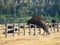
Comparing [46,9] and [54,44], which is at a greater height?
[54,44]

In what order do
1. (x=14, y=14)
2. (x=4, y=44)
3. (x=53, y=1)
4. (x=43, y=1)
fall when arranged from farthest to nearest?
(x=43, y=1) → (x=53, y=1) → (x=14, y=14) → (x=4, y=44)

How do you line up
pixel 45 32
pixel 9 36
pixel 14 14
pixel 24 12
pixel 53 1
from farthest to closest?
pixel 53 1 < pixel 24 12 < pixel 14 14 < pixel 45 32 < pixel 9 36

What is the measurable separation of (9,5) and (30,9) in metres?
10.2

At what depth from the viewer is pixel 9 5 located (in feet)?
411

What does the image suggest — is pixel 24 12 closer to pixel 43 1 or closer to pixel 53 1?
pixel 53 1

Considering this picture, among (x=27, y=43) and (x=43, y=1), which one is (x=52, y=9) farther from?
(x=27, y=43)

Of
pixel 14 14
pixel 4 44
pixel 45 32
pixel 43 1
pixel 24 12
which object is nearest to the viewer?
pixel 4 44

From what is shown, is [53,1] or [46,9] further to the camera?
[53,1]

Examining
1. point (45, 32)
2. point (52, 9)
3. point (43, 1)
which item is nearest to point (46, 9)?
point (52, 9)

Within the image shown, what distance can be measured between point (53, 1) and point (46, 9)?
19.6 metres

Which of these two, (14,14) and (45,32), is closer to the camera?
(45,32)

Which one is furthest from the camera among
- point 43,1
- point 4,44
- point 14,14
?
point 43,1

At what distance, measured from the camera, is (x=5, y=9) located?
11638 cm

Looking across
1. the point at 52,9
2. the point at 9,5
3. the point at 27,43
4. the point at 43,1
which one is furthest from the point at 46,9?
the point at 27,43
